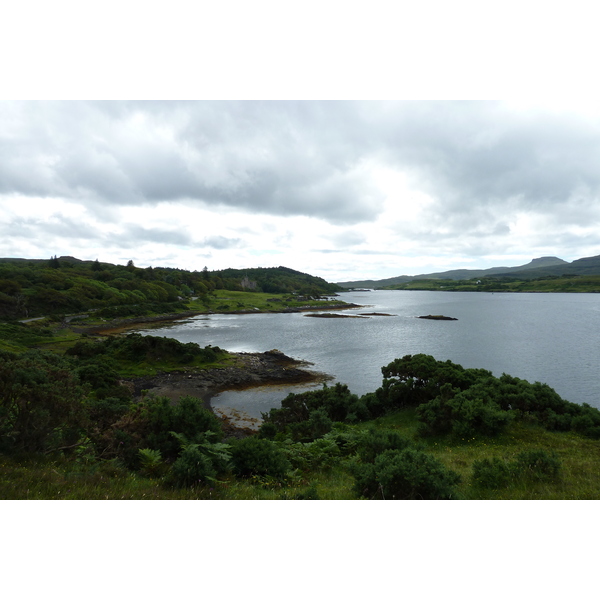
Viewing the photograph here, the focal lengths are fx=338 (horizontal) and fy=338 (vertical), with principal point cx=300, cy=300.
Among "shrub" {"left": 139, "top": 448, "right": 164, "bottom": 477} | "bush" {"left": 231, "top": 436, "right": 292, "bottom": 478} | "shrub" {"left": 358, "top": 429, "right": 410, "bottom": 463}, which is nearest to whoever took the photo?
"shrub" {"left": 139, "top": 448, "right": 164, "bottom": 477}

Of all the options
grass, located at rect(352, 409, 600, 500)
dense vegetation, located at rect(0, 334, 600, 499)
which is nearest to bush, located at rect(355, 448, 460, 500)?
dense vegetation, located at rect(0, 334, 600, 499)

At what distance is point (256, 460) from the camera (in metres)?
9.76

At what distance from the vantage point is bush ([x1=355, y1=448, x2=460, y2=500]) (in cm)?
727

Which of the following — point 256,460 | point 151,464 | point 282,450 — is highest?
point 151,464

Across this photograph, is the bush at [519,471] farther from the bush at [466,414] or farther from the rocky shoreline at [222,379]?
the rocky shoreline at [222,379]

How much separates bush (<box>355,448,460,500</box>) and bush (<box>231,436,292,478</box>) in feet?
8.43

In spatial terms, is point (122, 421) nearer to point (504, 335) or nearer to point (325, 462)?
point (325, 462)

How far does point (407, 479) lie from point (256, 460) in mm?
4393

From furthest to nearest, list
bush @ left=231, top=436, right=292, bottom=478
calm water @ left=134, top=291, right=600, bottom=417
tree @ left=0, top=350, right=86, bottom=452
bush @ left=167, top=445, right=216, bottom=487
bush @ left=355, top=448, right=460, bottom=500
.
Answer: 1. calm water @ left=134, top=291, right=600, bottom=417
2. bush @ left=231, top=436, right=292, bottom=478
3. tree @ left=0, top=350, right=86, bottom=452
4. bush @ left=167, top=445, right=216, bottom=487
5. bush @ left=355, top=448, right=460, bottom=500

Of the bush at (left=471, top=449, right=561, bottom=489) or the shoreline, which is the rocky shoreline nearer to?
the bush at (left=471, top=449, right=561, bottom=489)

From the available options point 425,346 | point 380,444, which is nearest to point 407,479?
point 380,444

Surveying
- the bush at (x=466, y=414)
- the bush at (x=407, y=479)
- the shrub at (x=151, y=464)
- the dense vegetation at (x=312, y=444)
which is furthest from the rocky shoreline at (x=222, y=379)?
the bush at (x=407, y=479)

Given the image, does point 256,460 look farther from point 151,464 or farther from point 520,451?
point 520,451

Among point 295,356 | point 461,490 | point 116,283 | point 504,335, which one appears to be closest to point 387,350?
point 295,356
